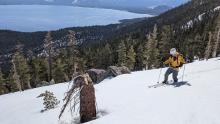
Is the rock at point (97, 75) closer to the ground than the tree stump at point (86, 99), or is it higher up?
closer to the ground

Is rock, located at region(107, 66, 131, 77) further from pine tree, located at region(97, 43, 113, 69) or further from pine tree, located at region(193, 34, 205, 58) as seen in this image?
pine tree, located at region(97, 43, 113, 69)

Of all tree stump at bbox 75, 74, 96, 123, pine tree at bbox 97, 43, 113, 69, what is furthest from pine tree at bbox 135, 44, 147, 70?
tree stump at bbox 75, 74, 96, 123

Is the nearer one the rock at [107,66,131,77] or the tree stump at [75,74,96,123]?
the tree stump at [75,74,96,123]

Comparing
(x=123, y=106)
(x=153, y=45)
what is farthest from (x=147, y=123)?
(x=153, y=45)

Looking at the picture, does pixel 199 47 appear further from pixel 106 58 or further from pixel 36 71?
pixel 36 71

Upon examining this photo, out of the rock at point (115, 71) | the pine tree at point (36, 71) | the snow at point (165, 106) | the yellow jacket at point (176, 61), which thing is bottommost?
the pine tree at point (36, 71)

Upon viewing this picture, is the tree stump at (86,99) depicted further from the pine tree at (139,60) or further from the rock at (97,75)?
the pine tree at (139,60)

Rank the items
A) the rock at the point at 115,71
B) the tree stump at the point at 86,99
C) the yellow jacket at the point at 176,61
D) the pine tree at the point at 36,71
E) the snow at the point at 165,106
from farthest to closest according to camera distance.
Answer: the pine tree at the point at 36,71 → the rock at the point at 115,71 → the yellow jacket at the point at 176,61 → the tree stump at the point at 86,99 → the snow at the point at 165,106

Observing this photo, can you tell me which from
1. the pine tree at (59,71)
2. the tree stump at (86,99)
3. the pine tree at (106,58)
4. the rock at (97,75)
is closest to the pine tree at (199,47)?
the pine tree at (106,58)

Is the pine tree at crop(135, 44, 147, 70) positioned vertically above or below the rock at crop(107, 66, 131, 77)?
below

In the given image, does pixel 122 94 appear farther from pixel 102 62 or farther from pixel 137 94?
pixel 102 62

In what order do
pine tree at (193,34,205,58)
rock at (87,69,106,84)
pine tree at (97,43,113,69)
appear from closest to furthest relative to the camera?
1. rock at (87,69,106,84)
2. pine tree at (193,34,205,58)
3. pine tree at (97,43,113,69)

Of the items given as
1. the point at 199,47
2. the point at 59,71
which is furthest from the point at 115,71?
the point at 199,47

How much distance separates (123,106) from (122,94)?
3238 millimetres
